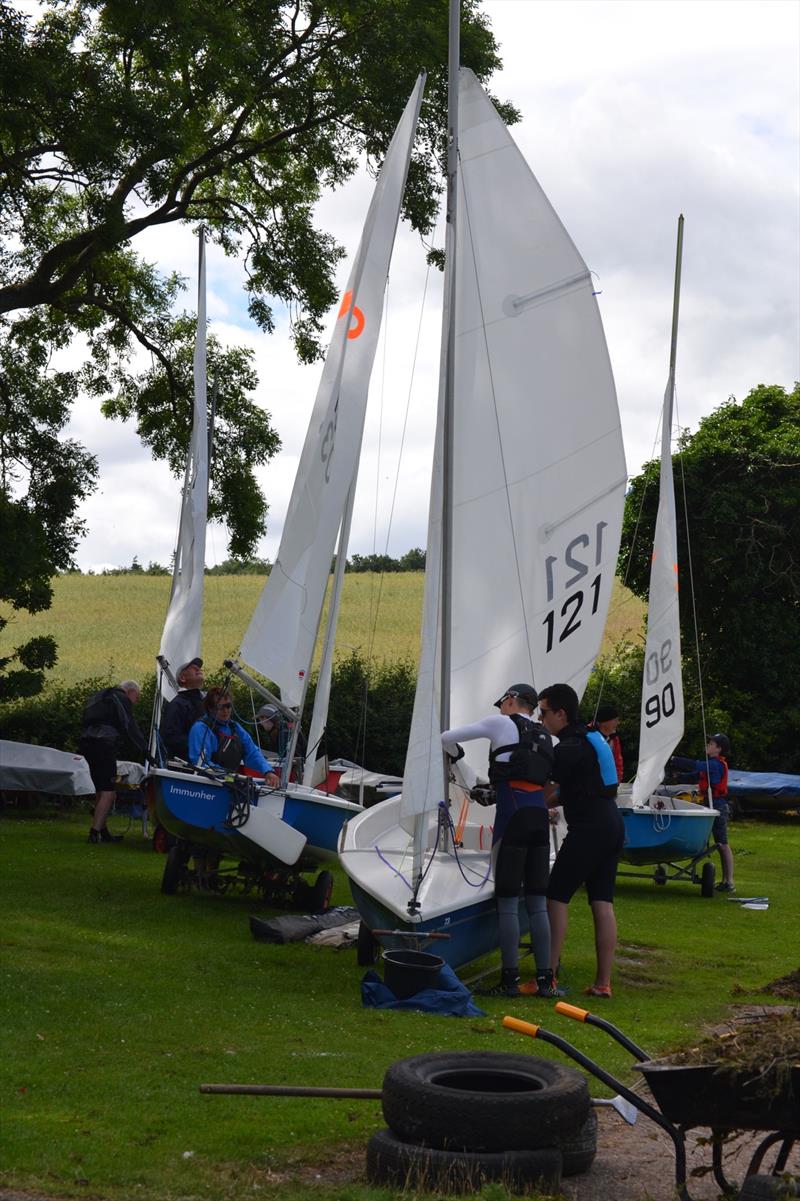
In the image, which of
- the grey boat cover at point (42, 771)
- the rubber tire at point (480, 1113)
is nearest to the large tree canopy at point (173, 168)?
the grey boat cover at point (42, 771)

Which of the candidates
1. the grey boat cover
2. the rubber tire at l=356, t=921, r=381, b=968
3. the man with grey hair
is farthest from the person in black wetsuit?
the grey boat cover

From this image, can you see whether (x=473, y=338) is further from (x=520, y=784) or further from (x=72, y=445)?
(x=72, y=445)

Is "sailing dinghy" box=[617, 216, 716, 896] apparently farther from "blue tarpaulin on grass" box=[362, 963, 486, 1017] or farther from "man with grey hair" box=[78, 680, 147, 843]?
"blue tarpaulin on grass" box=[362, 963, 486, 1017]

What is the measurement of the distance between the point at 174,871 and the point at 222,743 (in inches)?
52.3

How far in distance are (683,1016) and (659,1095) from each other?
388 cm

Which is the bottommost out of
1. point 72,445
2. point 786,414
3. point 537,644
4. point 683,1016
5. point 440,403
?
point 683,1016

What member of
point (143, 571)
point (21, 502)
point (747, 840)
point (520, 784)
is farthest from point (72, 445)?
point (143, 571)

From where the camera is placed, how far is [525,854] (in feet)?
28.7

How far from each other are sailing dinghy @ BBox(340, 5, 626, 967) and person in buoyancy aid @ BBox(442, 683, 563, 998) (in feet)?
0.59

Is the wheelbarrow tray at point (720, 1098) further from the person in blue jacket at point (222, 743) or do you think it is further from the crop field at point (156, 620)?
the crop field at point (156, 620)

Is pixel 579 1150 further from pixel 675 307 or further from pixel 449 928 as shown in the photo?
pixel 675 307

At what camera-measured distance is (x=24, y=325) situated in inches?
870

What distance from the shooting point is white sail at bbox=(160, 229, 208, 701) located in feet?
45.0

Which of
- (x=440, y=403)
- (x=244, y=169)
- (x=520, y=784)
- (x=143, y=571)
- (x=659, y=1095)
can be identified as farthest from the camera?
(x=143, y=571)
